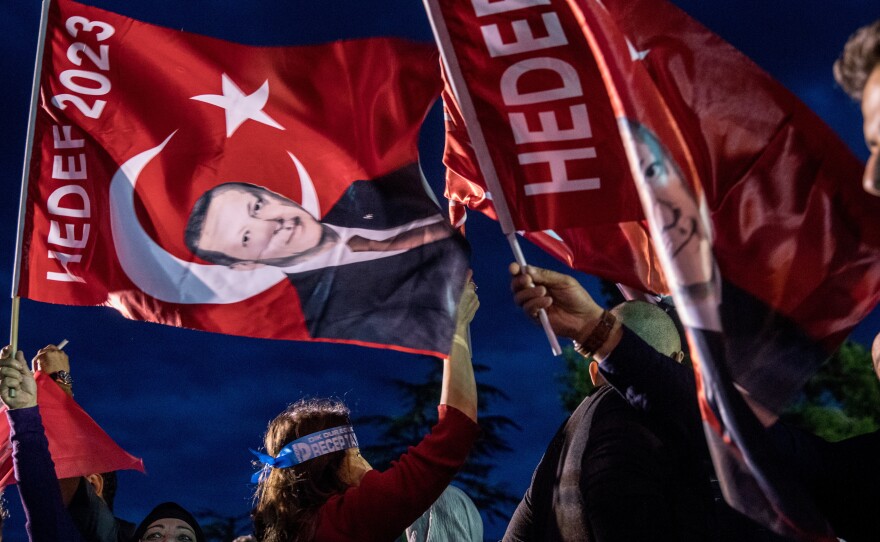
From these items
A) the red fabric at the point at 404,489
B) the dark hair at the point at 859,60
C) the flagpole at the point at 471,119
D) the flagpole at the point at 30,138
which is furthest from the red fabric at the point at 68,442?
the dark hair at the point at 859,60

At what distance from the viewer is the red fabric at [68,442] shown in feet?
14.2

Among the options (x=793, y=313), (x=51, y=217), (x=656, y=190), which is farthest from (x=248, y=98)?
(x=793, y=313)

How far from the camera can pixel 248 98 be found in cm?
414

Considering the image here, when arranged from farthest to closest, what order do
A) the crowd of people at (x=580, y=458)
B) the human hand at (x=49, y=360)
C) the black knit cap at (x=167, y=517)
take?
the black knit cap at (x=167, y=517), the human hand at (x=49, y=360), the crowd of people at (x=580, y=458)

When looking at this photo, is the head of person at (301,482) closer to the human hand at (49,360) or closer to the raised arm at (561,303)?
the raised arm at (561,303)

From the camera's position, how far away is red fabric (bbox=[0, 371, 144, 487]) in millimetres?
4316

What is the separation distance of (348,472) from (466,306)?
0.80m

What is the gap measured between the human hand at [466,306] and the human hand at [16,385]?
185 cm

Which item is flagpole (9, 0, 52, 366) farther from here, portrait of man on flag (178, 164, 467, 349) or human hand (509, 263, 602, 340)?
human hand (509, 263, 602, 340)

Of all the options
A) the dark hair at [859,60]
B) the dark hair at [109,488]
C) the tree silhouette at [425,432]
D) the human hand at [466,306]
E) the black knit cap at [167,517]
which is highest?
the dark hair at [859,60]

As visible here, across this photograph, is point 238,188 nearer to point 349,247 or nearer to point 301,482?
point 349,247

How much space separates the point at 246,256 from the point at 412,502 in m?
1.38

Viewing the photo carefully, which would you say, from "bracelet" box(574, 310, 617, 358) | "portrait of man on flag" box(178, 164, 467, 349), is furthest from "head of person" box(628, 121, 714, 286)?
"portrait of man on flag" box(178, 164, 467, 349)

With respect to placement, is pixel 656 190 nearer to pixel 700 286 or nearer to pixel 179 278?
pixel 700 286
